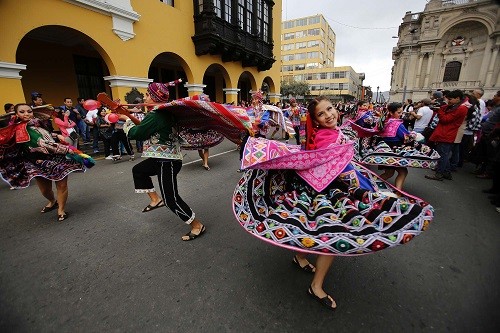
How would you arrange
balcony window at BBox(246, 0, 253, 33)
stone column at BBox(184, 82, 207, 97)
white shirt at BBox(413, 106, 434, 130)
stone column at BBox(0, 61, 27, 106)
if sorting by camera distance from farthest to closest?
1. balcony window at BBox(246, 0, 253, 33)
2. stone column at BBox(184, 82, 207, 97)
3. white shirt at BBox(413, 106, 434, 130)
4. stone column at BBox(0, 61, 27, 106)

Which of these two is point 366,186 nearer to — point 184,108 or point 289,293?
point 289,293

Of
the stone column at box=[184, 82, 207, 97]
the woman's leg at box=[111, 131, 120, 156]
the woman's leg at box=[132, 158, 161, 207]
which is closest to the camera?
the woman's leg at box=[132, 158, 161, 207]

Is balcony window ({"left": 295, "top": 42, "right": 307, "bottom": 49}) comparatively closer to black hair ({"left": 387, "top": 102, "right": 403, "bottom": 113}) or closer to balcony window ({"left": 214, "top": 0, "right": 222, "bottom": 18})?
balcony window ({"left": 214, "top": 0, "right": 222, "bottom": 18})

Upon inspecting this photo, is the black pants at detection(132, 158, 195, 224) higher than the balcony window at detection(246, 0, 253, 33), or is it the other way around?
the balcony window at detection(246, 0, 253, 33)

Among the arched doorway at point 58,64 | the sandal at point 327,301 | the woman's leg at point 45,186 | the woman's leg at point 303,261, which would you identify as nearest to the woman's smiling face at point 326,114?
the woman's leg at point 303,261

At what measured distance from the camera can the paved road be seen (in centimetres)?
184

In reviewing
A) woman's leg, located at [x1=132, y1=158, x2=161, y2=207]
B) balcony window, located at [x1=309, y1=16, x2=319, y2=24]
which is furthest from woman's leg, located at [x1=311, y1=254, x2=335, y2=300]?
balcony window, located at [x1=309, y1=16, x2=319, y2=24]

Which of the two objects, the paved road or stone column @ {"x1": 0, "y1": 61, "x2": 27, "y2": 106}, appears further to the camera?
stone column @ {"x1": 0, "y1": 61, "x2": 27, "y2": 106}

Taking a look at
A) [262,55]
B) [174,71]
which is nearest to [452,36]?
[262,55]

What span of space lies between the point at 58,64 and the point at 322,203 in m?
13.1

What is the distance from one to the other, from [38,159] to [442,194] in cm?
691

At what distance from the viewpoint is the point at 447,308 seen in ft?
6.40

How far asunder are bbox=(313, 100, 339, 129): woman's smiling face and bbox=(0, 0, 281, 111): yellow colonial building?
27.4 feet

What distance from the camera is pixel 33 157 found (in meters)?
3.48
